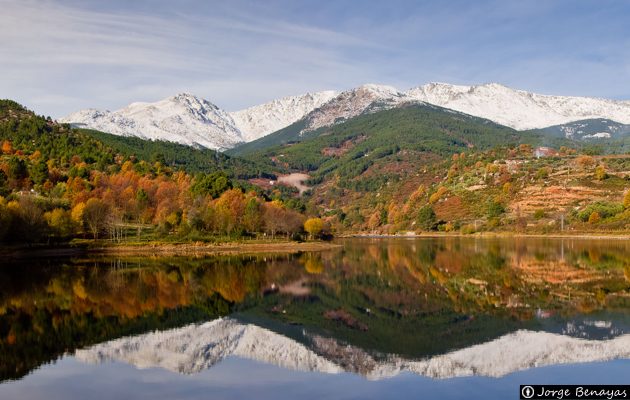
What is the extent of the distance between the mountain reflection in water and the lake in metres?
0.15

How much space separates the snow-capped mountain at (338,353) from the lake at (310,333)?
98 millimetres

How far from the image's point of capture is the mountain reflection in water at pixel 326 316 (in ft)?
94.5

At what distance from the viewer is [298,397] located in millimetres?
22500

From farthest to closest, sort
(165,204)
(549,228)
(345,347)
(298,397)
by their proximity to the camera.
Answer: (549,228)
(165,204)
(345,347)
(298,397)

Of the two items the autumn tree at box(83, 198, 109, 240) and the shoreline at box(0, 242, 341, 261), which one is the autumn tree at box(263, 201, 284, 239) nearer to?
the shoreline at box(0, 242, 341, 261)

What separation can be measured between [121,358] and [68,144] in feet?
511

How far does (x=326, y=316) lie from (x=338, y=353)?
33.9 ft

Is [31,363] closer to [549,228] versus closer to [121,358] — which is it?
[121,358]

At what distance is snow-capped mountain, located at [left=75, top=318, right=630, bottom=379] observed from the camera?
26.7 metres

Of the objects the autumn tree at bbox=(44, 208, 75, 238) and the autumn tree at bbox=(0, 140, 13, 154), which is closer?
the autumn tree at bbox=(44, 208, 75, 238)

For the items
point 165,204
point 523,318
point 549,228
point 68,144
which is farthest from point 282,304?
point 68,144

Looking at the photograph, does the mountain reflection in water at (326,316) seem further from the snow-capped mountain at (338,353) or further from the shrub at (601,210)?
the shrub at (601,210)

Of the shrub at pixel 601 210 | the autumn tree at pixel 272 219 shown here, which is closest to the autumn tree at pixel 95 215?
the autumn tree at pixel 272 219

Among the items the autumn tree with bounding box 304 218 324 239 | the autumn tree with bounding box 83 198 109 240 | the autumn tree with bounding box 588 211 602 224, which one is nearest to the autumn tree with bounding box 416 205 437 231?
the autumn tree with bounding box 588 211 602 224
